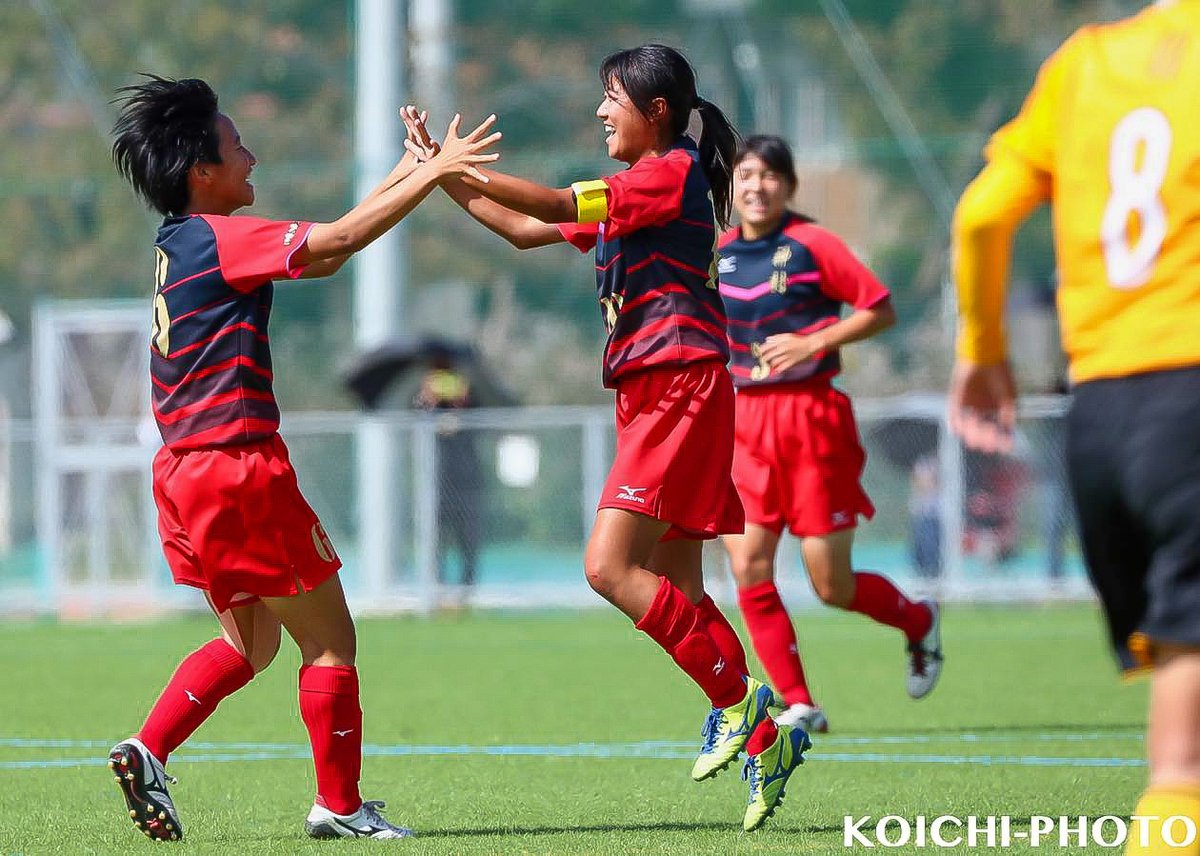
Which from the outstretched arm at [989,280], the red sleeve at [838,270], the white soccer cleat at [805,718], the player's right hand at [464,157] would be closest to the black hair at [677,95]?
the player's right hand at [464,157]

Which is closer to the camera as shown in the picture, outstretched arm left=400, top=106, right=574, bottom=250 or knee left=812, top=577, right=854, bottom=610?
outstretched arm left=400, top=106, right=574, bottom=250

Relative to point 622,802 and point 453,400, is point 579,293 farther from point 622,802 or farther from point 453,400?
point 622,802

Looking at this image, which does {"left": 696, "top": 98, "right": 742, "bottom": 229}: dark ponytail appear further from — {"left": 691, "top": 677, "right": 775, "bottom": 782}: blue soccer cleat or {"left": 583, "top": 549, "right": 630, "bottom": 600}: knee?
{"left": 691, "top": 677, "right": 775, "bottom": 782}: blue soccer cleat

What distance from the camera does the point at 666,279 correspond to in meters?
5.31

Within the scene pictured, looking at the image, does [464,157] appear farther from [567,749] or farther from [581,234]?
[567,749]

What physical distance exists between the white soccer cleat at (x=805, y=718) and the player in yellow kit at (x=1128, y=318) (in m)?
3.79

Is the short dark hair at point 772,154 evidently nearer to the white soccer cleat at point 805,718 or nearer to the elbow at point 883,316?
the elbow at point 883,316

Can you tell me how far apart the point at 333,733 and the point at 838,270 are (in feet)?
10.4

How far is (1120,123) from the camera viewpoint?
3283mm

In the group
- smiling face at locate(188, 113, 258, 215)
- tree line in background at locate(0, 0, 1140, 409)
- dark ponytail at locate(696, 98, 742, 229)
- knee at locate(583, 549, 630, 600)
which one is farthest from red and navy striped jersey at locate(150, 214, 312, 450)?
tree line in background at locate(0, 0, 1140, 409)

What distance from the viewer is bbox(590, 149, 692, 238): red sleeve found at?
5.12 meters

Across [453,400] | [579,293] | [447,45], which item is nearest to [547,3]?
[447,45]

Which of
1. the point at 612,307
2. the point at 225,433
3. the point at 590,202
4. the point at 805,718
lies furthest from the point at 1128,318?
the point at 805,718

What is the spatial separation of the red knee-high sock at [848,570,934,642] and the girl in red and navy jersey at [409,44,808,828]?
6.99 ft
